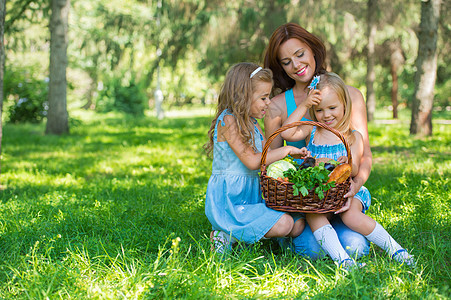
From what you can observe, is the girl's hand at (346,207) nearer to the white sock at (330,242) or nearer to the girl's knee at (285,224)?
the white sock at (330,242)

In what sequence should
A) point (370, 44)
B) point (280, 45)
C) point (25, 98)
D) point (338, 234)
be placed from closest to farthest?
point (338, 234) < point (280, 45) < point (370, 44) < point (25, 98)

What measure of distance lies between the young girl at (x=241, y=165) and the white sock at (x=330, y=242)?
0.20 meters

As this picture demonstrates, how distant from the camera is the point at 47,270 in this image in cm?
248

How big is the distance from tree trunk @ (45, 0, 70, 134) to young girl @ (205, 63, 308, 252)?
A: 8.08m

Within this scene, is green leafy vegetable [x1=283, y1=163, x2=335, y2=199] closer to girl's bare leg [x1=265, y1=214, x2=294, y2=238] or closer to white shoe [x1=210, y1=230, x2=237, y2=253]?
girl's bare leg [x1=265, y1=214, x2=294, y2=238]

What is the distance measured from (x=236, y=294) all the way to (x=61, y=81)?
931 centimetres

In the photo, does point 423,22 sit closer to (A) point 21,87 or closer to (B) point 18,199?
(B) point 18,199

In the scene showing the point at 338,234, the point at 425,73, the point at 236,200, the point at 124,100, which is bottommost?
the point at 338,234

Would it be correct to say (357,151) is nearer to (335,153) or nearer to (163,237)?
(335,153)

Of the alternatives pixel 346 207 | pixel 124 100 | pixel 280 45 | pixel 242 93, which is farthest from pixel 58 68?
pixel 124 100

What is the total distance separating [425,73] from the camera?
30.1 ft

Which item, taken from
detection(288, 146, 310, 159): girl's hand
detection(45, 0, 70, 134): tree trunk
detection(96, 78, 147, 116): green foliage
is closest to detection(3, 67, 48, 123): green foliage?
detection(45, 0, 70, 134): tree trunk

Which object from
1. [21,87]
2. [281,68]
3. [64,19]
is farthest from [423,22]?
[21,87]

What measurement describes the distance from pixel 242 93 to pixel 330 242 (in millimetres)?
1177
